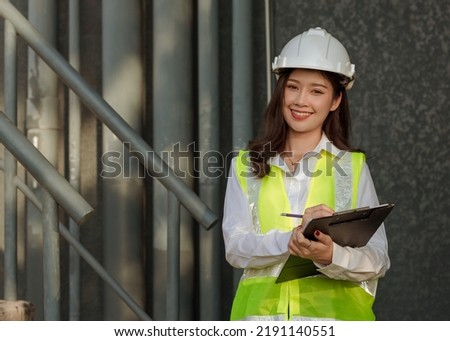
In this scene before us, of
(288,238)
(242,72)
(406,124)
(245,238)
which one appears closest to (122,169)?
(242,72)

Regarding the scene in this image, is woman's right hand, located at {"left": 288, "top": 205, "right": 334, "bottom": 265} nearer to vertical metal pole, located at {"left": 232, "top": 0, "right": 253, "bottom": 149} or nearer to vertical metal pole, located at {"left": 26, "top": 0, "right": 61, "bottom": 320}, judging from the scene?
vertical metal pole, located at {"left": 232, "top": 0, "right": 253, "bottom": 149}

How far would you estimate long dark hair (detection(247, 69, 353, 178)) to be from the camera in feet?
12.0

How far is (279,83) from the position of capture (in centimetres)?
370

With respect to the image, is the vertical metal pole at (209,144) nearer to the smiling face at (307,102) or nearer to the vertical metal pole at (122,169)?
the vertical metal pole at (122,169)

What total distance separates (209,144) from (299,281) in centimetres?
205

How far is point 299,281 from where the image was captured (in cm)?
353

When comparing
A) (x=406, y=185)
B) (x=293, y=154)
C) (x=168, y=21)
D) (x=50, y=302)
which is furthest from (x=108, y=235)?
(x=50, y=302)

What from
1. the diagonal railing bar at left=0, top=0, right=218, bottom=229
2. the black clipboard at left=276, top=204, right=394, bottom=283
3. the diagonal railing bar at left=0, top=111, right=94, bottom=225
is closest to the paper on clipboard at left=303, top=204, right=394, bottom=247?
the black clipboard at left=276, top=204, right=394, bottom=283

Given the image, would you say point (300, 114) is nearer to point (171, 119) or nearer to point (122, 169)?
point (171, 119)

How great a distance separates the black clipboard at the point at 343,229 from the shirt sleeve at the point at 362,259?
32mm

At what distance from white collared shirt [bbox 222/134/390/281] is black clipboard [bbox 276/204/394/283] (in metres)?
0.03

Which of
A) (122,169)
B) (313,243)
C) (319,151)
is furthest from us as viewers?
(122,169)

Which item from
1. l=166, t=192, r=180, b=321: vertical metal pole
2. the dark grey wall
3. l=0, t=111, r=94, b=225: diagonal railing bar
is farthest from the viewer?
the dark grey wall

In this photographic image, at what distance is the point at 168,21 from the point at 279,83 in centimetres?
193
